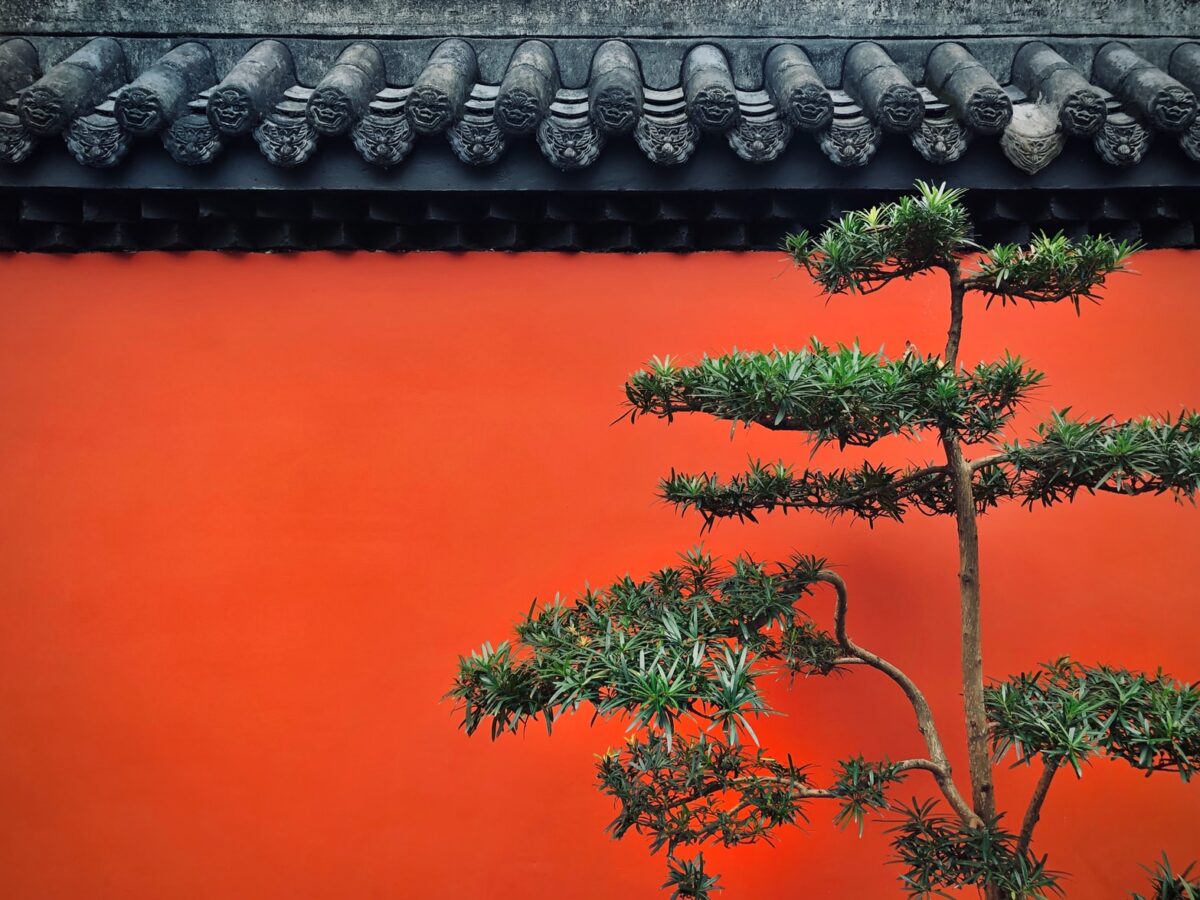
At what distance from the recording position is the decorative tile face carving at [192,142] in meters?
2.03

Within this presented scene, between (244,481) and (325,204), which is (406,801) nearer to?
(244,481)

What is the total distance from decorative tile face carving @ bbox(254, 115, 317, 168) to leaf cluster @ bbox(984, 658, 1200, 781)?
76.5 inches

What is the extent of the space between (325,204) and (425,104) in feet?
1.42

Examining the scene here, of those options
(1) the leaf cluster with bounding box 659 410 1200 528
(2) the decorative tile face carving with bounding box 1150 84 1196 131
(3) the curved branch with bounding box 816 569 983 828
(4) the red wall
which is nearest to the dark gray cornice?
(2) the decorative tile face carving with bounding box 1150 84 1196 131

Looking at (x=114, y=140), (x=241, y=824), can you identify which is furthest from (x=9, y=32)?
(x=241, y=824)

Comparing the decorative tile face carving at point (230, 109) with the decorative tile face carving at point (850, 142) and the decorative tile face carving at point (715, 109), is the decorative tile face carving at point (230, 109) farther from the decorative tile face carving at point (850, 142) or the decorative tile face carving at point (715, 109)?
the decorative tile face carving at point (850, 142)

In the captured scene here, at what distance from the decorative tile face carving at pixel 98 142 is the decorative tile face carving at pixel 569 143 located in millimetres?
1035

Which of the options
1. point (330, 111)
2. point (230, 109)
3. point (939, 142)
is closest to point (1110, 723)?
point (939, 142)

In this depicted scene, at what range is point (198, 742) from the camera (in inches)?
87.7

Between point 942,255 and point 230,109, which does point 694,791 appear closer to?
point 942,255

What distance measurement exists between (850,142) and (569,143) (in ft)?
2.23

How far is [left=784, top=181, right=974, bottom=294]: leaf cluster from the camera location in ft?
4.70

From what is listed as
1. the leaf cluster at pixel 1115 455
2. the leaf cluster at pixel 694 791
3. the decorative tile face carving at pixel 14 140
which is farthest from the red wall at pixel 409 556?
the leaf cluster at pixel 1115 455

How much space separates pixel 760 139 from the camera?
200cm
